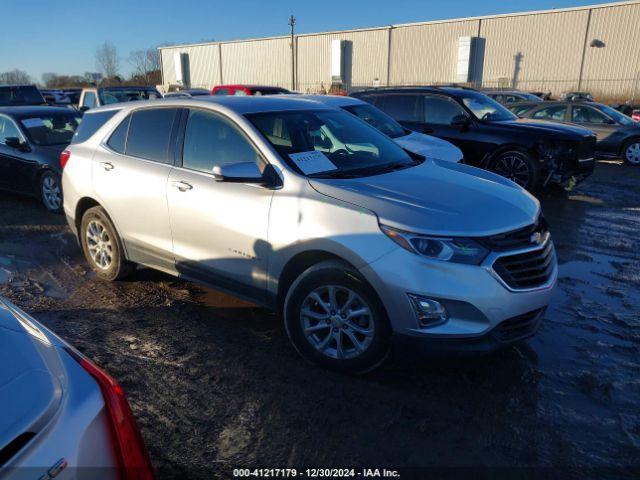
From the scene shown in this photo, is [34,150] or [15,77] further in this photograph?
[15,77]

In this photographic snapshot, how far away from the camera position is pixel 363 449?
2.68 meters

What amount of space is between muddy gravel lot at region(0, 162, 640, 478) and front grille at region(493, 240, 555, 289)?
2.09 feet

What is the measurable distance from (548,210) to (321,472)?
21.5 feet

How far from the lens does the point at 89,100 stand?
14.9 meters

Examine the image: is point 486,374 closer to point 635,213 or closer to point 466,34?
point 635,213

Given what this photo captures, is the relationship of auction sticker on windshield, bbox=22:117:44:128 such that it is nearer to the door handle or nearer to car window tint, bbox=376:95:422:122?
the door handle

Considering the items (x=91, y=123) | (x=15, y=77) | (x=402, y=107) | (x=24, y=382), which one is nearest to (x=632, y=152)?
(x=402, y=107)

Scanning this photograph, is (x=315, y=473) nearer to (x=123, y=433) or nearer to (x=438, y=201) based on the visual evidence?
(x=123, y=433)

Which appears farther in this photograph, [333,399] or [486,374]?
[486,374]

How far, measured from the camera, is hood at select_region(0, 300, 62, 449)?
4.33 feet

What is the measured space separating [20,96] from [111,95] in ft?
12.0

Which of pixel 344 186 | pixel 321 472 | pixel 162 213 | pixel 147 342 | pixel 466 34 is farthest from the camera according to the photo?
pixel 466 34

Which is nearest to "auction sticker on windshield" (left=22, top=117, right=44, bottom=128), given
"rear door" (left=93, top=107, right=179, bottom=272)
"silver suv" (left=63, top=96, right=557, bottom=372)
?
"silver suv" (left=63, top=96, right=557, bottom=372)

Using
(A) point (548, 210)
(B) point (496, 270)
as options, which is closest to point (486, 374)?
(B) point (496, 270)
